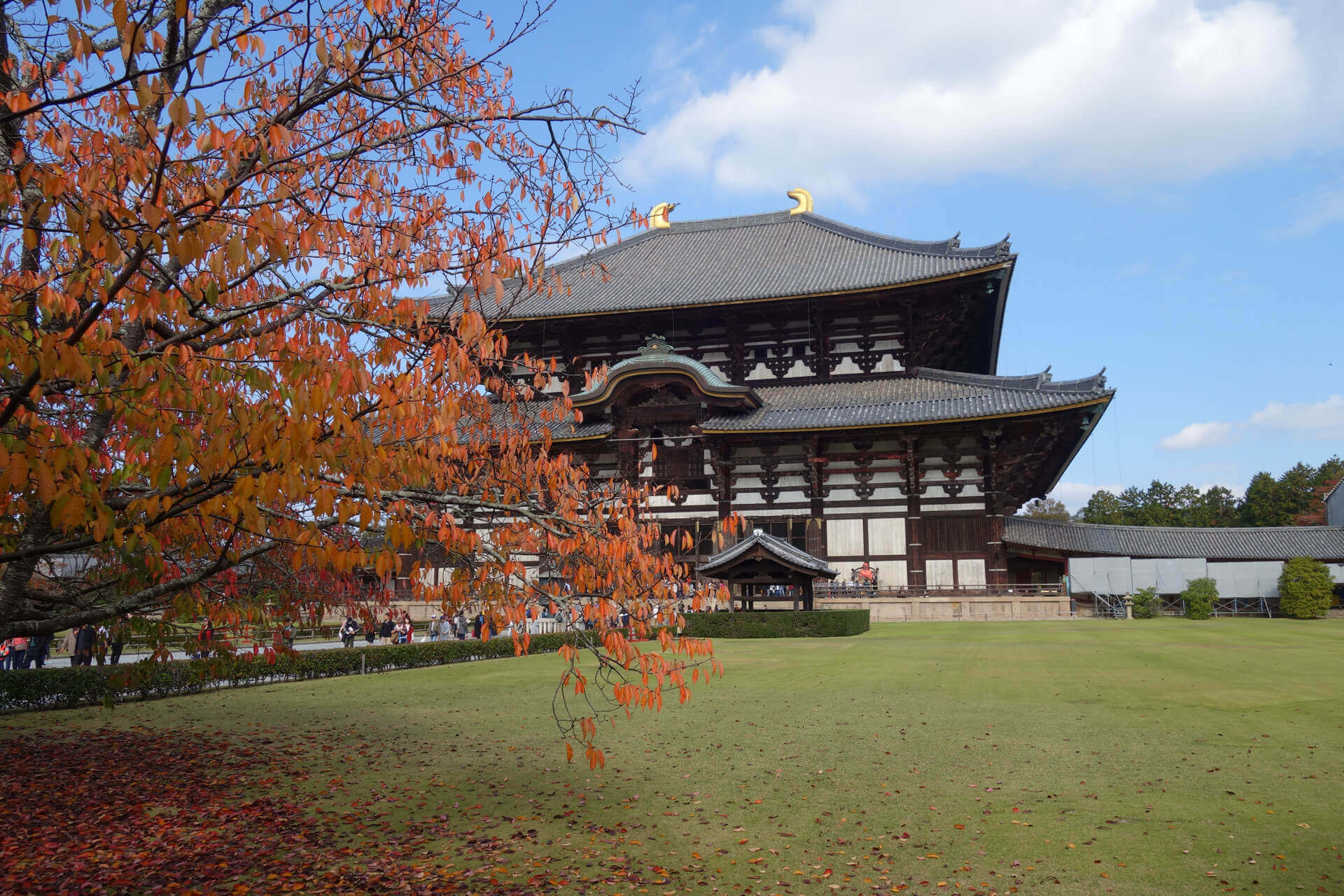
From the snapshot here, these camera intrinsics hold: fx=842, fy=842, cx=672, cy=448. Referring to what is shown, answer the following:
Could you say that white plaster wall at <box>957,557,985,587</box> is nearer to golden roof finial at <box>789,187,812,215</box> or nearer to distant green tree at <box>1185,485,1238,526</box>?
golden roof finial at <box>789,187,812,215</box>

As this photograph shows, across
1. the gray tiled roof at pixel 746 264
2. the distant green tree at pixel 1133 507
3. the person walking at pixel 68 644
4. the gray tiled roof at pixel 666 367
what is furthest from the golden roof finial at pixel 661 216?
the distant green tree at pixel 1133 507

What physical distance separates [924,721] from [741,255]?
3062 centimetres

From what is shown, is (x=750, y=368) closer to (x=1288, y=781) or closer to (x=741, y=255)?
(x=741, y=255)

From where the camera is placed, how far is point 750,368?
34219 mm

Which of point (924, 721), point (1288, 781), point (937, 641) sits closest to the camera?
point (1288, 781)

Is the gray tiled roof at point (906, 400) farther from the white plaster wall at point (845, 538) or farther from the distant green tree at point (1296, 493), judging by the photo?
the distant green tree at point (1296, 493)

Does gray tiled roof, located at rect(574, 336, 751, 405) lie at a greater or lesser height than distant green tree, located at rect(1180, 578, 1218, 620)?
greater

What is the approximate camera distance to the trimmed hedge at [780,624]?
77.5ft

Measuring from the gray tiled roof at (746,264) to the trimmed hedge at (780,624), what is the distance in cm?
1262

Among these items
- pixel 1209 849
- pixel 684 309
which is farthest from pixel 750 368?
pixel 1209 849

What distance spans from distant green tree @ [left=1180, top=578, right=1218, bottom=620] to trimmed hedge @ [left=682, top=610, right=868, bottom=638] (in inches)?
587

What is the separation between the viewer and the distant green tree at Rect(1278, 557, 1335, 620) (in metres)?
32.2

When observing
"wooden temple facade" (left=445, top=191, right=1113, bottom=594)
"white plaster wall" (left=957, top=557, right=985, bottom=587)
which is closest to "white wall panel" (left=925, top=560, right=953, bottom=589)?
"wooden temple facade" (left=445, top=191, right=1113, bottom=594)

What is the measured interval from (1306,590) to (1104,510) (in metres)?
47.3
